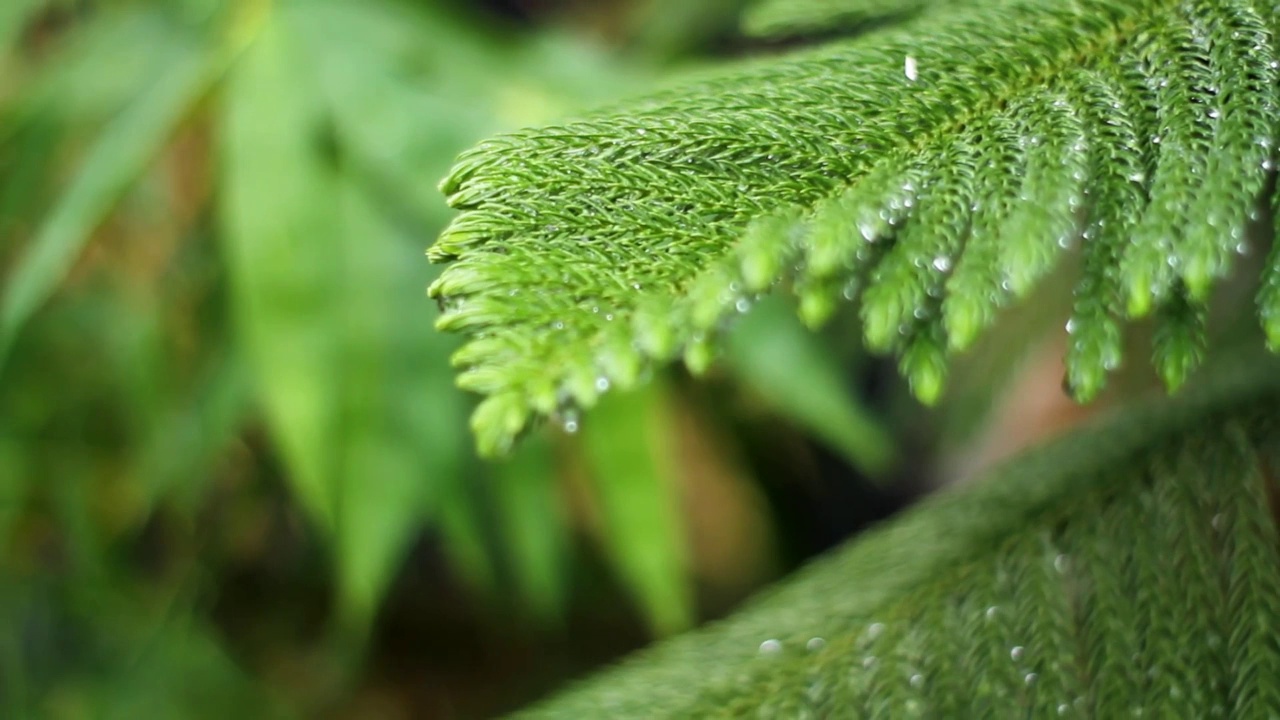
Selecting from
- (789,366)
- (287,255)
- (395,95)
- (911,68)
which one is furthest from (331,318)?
(911,68)

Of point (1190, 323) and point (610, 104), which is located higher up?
point (610, 104)

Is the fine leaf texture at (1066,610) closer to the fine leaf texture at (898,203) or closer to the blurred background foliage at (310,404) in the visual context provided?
the fine leaf texture at (898,203)

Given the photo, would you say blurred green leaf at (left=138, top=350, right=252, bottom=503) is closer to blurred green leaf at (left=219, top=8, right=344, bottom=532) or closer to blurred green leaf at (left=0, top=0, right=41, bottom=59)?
blurred green leaf at (left=219, top=8, right=344, bottom=532)

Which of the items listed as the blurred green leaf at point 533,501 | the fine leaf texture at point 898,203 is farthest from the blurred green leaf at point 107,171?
the fine leaf texture at point 898,203

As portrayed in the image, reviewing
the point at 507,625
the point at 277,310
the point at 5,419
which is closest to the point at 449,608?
the point at 507,625

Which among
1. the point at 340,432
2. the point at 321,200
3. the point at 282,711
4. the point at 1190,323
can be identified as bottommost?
the point at 282,711

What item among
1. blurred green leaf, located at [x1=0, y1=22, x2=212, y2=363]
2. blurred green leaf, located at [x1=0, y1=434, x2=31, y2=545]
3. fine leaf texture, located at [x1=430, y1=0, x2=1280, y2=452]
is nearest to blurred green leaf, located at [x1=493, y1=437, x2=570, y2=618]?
blurred green leaf, located at [x1=0, y1=22, x2=212, y2=363]

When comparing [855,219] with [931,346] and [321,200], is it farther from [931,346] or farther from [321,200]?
[321,200]
